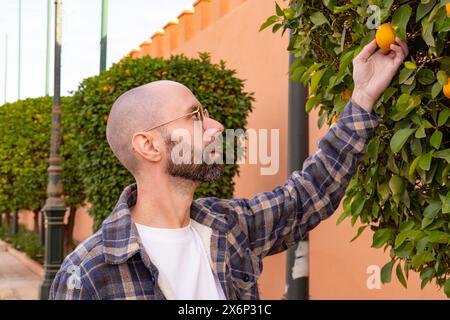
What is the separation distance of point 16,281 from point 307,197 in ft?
36.5

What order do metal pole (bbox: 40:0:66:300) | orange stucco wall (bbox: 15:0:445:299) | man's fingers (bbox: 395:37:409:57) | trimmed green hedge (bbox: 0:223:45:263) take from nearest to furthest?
man's fingers (bbox: 395:37:409:57) < orange stucco wall (bbox: 15:0:445:299) < metal pole (bbox: 40:0:66:300) < trimmed green hedge (bbox: 0:223:45:263)

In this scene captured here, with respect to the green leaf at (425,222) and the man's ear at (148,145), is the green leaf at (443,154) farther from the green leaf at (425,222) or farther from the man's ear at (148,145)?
the man's ear at (148,145)

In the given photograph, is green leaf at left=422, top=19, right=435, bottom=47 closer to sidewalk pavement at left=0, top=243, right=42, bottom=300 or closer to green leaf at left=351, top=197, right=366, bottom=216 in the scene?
green leaf at left=351, top=197, right=366, bottom=216

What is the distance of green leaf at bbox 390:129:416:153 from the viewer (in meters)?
1.99

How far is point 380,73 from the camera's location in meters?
2.07

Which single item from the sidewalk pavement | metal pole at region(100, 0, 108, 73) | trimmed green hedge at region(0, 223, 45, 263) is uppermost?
metal pole at region(100, 0, 108, 73)

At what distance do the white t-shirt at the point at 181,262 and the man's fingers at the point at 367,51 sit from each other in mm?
798

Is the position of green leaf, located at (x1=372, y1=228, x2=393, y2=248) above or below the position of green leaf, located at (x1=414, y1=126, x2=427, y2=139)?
below

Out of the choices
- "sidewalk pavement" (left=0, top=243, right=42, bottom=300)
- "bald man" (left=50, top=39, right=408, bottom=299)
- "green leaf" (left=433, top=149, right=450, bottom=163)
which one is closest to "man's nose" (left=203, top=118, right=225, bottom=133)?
"bald man" (left=50, top=39, right=408, bottom=299)

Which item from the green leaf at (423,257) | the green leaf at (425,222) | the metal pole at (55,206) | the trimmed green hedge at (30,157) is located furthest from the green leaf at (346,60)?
the trimmed green hedge at (30,157)

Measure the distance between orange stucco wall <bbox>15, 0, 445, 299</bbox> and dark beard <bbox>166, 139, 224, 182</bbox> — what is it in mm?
3292

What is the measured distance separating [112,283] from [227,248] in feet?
1.27

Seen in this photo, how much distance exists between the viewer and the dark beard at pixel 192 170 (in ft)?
6.64

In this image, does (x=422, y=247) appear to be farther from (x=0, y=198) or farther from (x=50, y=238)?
(x=0, y=198)
